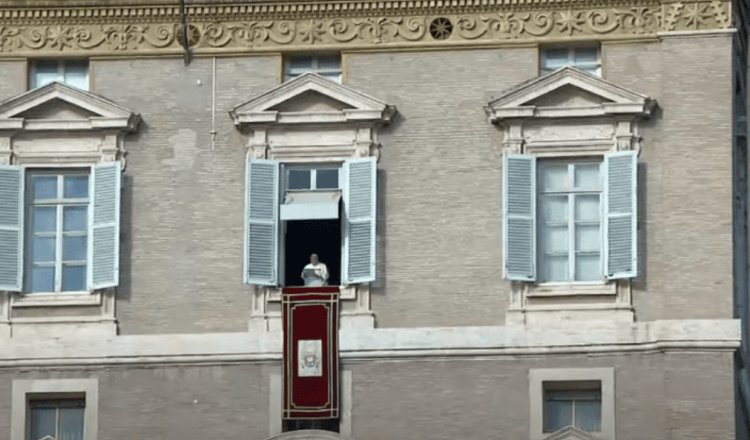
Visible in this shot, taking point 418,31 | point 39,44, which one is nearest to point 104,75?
point 39,44

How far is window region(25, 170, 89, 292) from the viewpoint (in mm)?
55094

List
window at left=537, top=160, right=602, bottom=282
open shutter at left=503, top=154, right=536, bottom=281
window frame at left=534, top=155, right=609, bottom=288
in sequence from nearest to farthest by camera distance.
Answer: open shutter at left=503, top=154, right=536, bottom=281 → window frame at left=534, top=155, right=609, bottom=288 → window at left=537, top=160, right=602, bottom=282

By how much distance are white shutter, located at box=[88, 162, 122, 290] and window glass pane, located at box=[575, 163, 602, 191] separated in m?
7.28

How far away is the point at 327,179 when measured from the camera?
54875 millimetres

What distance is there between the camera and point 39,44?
183 ft

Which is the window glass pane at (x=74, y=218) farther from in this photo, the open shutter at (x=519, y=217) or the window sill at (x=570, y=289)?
the window sill at (x=570, y=289)

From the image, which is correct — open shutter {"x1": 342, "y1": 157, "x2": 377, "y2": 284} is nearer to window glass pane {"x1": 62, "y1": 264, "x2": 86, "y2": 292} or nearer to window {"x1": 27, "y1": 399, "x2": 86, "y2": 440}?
window glass pane {"x1": 62, "y1": 264, "x2": 86, "y2": 292}

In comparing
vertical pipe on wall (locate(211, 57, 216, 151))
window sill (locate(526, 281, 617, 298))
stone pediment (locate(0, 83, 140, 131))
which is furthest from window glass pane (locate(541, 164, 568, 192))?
stone pediment (locate(0, 83, 140, 131))

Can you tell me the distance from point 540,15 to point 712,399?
6.81m

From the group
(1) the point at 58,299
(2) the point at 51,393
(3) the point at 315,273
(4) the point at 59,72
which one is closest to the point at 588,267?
(3) the point at 315,273

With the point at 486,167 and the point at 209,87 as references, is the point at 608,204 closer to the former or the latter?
the point at 486,167

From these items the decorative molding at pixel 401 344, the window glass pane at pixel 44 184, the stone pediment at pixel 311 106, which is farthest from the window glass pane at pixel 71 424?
the stone pediment at pixel 311 106

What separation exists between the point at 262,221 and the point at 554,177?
4.67m

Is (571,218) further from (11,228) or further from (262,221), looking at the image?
(11,228)
